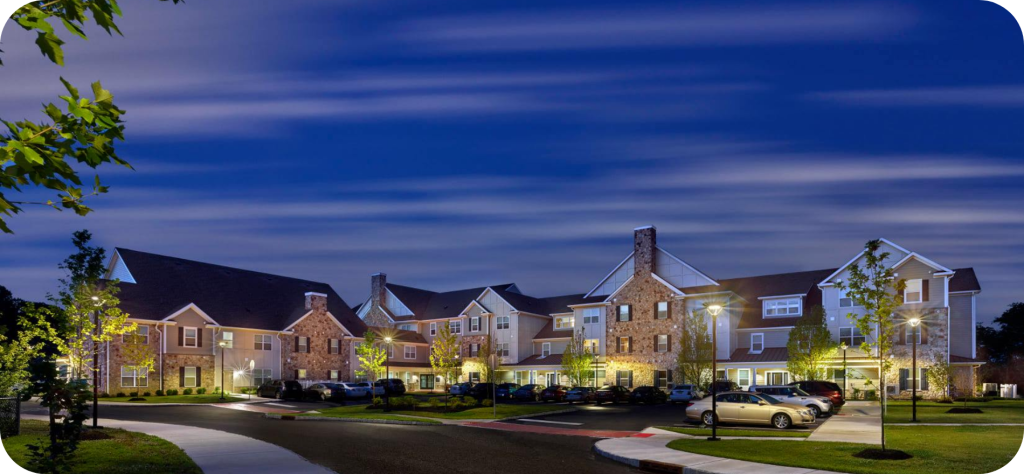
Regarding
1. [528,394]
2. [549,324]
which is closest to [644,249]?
Result: [549,324]

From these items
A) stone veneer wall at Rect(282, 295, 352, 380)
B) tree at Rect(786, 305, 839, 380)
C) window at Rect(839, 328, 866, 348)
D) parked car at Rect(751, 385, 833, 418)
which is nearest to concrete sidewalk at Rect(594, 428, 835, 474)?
parked car at Rect(751, 385, 833, 418)

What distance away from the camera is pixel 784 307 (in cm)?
6078

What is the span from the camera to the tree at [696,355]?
57.9 meters

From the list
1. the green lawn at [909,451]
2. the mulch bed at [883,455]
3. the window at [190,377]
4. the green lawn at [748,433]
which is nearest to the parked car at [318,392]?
the window at [190,377]

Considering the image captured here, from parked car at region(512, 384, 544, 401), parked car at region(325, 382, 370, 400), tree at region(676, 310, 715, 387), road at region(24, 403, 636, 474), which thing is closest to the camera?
road at region(24, 403, 636, 474)

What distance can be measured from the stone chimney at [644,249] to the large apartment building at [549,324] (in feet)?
0.33

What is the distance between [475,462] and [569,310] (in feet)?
188

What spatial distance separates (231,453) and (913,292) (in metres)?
50.3

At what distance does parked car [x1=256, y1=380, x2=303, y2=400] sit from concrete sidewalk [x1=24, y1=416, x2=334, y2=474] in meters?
25.6

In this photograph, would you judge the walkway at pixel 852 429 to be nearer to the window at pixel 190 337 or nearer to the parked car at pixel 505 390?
the parked car at pixel 505 390

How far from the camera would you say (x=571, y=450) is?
21.1 m

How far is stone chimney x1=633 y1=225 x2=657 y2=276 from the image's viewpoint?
6575cm

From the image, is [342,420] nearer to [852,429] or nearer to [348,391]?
[348,391]

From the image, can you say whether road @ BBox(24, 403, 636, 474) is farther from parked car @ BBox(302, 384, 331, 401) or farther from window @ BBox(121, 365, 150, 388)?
window @ BBox(121, 365, 150, 388)
